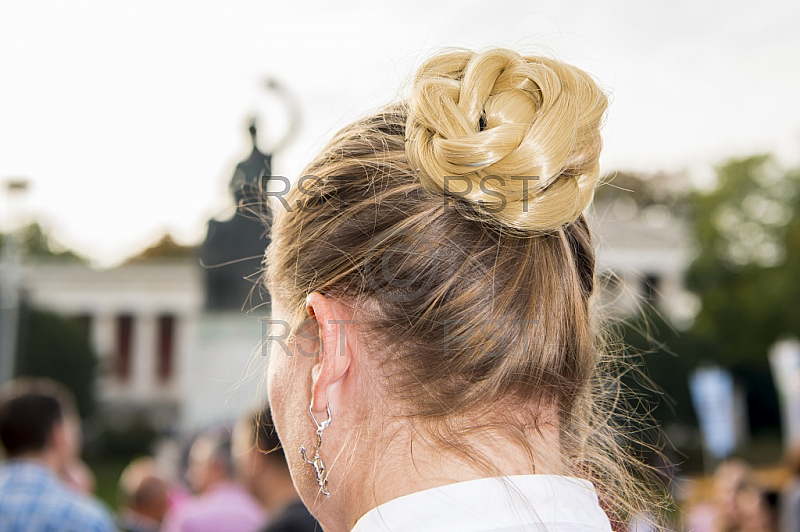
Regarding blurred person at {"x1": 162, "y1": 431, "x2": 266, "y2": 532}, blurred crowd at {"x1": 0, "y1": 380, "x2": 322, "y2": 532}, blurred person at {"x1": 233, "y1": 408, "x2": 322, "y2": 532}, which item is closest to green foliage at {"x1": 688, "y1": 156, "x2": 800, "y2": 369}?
blurred person at {"x1": 162, "y1": 431, "x2": 266, "y2": 532}

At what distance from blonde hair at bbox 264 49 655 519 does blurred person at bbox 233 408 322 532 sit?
184 centimetres

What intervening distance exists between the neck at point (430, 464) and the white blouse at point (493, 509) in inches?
1.0

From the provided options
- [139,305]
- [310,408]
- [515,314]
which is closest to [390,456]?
[310,408]

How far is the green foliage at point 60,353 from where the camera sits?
36.8m

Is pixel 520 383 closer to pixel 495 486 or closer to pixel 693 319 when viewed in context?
pixel 495 486

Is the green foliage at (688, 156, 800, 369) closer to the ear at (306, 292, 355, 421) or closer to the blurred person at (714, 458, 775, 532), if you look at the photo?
the blurred person at (714, 458, 775, 532)

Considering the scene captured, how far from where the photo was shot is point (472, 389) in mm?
1169

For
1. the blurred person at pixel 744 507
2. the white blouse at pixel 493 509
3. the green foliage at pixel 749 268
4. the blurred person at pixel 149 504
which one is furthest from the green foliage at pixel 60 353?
the white blouse at pixel 493 509

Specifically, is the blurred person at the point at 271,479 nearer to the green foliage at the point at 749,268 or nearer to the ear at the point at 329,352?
the ear at the point at 329,352

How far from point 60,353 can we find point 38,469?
3669cm

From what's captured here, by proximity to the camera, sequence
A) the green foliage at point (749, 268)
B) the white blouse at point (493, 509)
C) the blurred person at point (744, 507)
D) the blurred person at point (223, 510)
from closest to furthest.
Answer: the white blouse at point (493, 509) < the blurred person at point (223, 510) < the blurred person at point (744, 507) < the green foliage at point (749, 268)

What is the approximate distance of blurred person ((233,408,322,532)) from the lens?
9.62ft

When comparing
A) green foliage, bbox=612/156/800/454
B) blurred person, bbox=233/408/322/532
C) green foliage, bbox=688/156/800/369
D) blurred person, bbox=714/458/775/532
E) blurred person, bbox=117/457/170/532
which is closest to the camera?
blurred person, bbox=233/408/322/532

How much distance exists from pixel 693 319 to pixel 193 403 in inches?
1424
